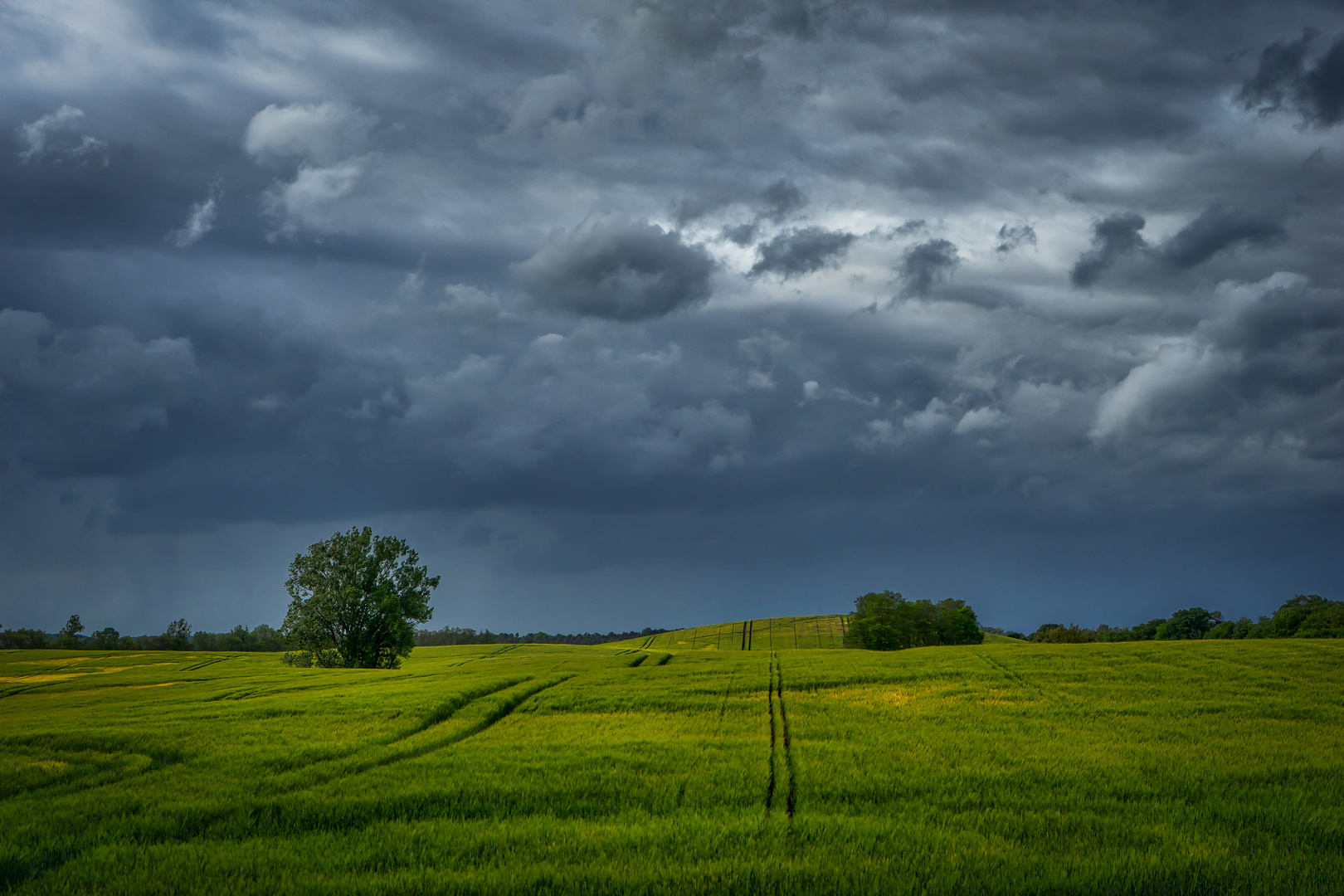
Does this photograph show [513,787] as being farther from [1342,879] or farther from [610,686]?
[610,686]

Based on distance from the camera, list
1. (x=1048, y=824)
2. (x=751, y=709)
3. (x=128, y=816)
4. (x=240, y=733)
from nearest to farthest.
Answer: (x=1048, y=824)
(x=128, y=816)
(x=240, y=733)
(x=751, y=709)

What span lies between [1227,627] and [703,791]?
144 m

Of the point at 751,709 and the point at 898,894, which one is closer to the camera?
the point at 898,894

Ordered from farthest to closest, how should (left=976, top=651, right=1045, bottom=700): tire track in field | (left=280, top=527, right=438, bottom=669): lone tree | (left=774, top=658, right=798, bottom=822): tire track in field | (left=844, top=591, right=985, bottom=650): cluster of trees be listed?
1. (left=844, top=591, right=985, bottom=650): cluster of trees
2. (left=280, top=527, right=438, bottom=669): lone tree
3. (left=976, top=651, right=1045, bottom=700): tire track in field
4. (left=774, top=658, right=798, bottom=822): tire track in field

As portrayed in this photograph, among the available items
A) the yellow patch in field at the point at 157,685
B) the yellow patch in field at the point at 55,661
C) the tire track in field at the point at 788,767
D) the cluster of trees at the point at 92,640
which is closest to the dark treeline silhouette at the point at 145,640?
the cluster of trees at the point at 92,640

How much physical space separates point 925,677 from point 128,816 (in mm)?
28646

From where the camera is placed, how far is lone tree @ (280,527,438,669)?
60.8 m

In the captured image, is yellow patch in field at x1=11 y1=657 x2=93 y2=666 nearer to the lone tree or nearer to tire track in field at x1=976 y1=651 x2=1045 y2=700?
the lone tree

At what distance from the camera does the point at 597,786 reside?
1508 cm

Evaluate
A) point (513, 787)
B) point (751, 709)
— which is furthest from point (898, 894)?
point (751, 709)

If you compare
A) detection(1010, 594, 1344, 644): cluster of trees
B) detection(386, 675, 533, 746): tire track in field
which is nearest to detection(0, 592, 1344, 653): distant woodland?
detection(1010, 594, 1344, 644): cluster of trees

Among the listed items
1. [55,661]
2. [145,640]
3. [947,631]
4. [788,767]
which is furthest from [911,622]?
[145,640]

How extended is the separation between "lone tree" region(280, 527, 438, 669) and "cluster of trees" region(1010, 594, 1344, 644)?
3389 inches

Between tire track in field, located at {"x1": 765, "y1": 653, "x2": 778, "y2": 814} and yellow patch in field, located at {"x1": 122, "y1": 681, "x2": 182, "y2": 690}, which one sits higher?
tire track in field, located at {"x1": 765, "y1": 653, "x2": 778, "y2": 814}
